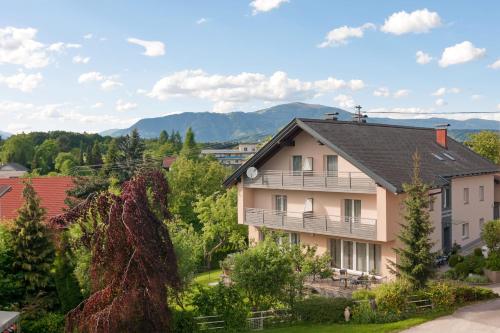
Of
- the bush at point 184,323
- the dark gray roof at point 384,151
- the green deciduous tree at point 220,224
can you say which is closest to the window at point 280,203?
the dark gray roof at point 384,151

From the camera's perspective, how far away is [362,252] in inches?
1107

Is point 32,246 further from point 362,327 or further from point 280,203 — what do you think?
point 280,203

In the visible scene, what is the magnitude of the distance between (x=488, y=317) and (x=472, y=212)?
16.6 metres

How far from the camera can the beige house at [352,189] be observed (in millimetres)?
26656

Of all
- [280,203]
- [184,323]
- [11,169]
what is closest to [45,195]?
[280,203]

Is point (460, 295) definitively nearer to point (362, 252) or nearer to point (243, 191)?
point (362, 252)

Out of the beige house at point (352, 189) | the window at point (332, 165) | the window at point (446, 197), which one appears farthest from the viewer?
the window at point (446, 197)

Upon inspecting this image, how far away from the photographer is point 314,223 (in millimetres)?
28906

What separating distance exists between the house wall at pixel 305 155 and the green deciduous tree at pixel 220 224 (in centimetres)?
521

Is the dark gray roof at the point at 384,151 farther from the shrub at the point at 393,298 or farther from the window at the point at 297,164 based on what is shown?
the shrub at the point at 393,298

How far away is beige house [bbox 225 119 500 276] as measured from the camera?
26.7 metres

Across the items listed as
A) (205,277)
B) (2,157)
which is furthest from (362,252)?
(2,157)

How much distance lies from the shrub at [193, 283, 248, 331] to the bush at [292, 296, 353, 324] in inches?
91.7

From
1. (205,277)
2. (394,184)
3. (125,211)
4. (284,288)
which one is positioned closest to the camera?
(125,211)
